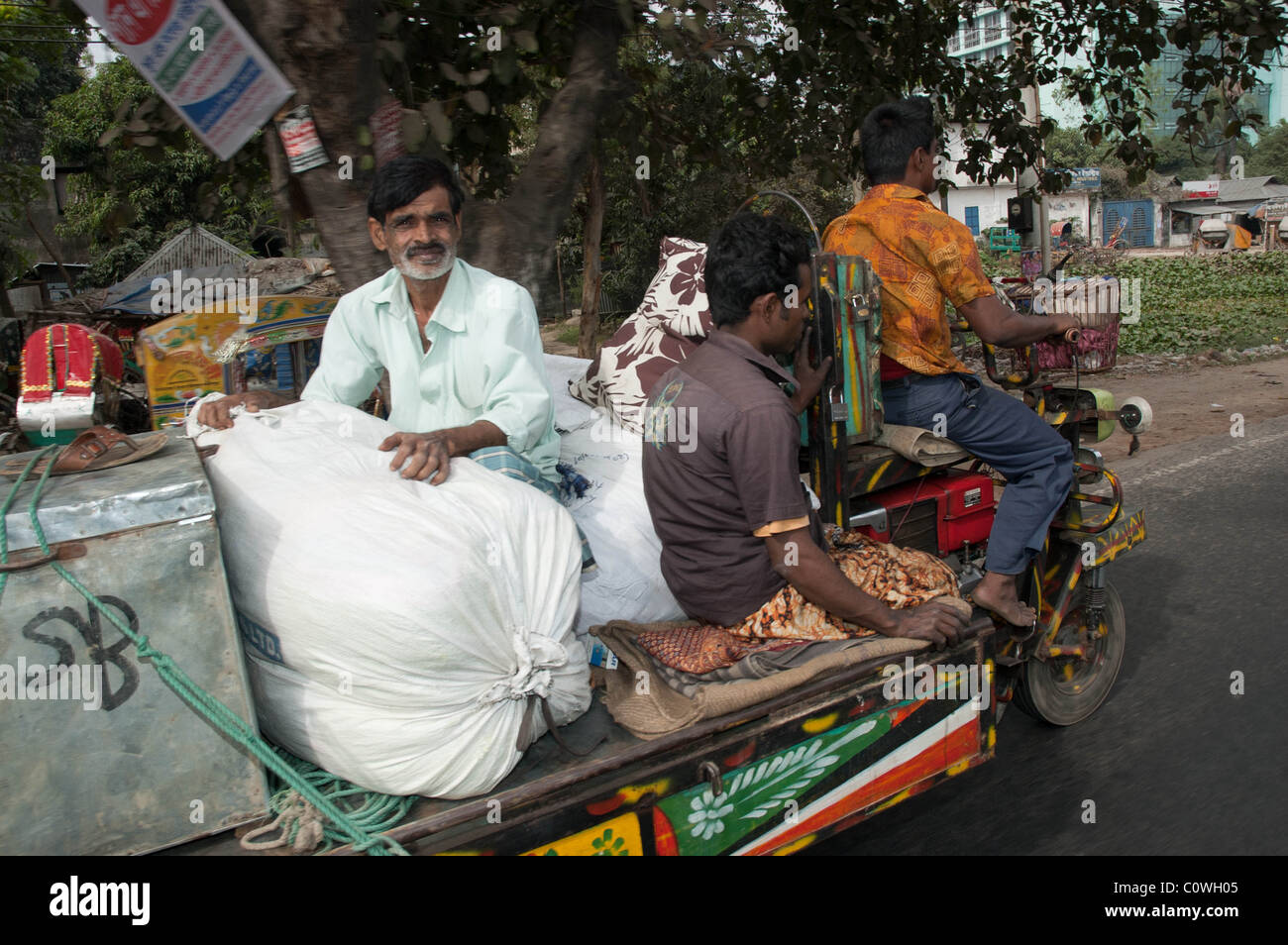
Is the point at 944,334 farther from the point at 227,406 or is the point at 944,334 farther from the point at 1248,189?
the point at 1248,189

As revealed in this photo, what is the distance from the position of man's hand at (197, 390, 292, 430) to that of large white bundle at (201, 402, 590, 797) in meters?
0.45

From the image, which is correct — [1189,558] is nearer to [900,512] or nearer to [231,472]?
[900,512]

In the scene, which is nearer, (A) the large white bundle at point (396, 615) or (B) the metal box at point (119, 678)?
(B) the metal box at point (119, 678)

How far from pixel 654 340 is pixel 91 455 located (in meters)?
2.04

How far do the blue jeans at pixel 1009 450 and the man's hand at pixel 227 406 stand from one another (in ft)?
6.74

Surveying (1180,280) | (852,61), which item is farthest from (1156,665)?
(1180,280)

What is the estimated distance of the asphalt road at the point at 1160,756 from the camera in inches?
121

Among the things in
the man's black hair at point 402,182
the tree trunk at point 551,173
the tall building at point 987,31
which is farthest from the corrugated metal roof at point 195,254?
the man's black hair at point 402,182

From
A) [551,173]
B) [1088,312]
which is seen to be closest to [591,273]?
[551,173]

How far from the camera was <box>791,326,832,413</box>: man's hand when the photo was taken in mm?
2986

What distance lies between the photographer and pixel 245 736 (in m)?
1.89

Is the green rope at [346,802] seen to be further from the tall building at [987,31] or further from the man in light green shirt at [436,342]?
the tall building at [987,31]

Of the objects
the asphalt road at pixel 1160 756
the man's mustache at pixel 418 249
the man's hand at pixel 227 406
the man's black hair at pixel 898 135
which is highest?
the man's black hair at pixel 898 135

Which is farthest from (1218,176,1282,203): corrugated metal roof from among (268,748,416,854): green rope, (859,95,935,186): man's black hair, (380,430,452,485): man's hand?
(268,748,416,854): green rope
